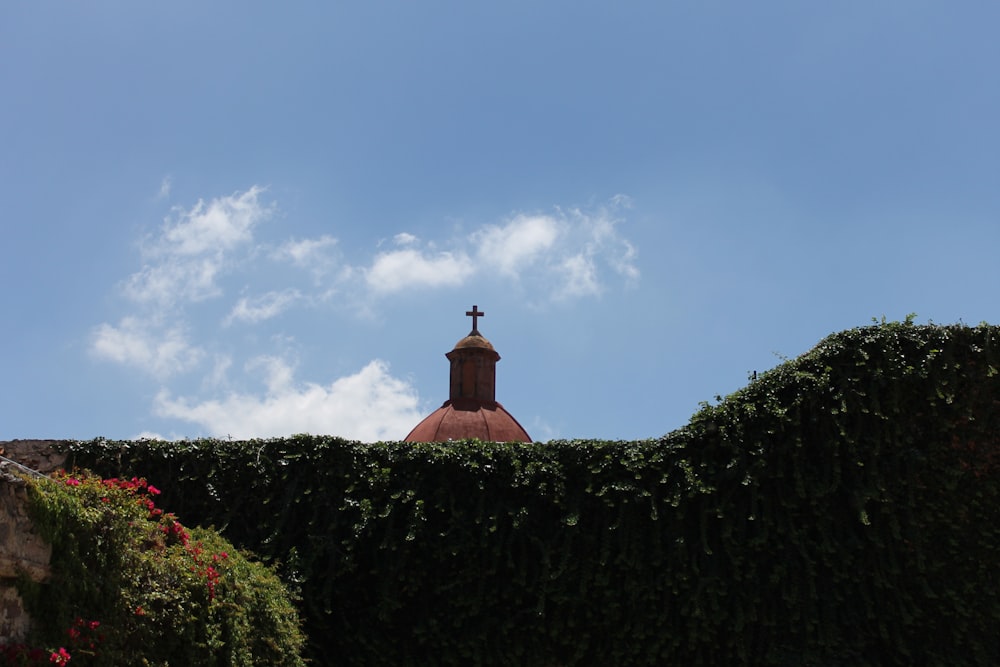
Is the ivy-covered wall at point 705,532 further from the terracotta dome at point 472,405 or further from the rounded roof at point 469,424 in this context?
the terracotta dome at point 472,405

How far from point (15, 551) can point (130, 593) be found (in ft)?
3.62

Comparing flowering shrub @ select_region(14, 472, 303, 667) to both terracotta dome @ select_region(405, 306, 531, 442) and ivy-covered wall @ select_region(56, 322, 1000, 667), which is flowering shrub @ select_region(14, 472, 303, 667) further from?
terracotta dome @ select_region(405, 306, 531, 442)

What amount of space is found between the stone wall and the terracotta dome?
14.1 meters

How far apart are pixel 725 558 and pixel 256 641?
5.18m

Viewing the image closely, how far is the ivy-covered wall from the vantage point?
10430 mm

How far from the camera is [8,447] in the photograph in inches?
466

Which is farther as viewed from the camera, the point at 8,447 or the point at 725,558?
the point at 8,447

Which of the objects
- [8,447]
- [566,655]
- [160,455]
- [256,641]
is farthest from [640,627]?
[8,447]

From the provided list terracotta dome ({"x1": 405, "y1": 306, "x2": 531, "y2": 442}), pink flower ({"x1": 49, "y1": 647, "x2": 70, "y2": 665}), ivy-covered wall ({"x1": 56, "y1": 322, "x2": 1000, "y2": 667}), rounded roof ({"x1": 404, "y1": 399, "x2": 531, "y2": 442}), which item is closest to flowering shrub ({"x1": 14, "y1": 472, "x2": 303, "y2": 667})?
pink flower ({"x1": 49, "y1": 647, "x2": 70, "y2": 665})

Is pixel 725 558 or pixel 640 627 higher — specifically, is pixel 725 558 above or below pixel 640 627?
above

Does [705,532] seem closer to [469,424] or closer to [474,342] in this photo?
[469,424]

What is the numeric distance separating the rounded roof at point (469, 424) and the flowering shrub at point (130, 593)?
11.6 meters

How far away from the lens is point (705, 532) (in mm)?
10570

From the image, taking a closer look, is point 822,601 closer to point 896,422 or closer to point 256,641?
point 896,422
